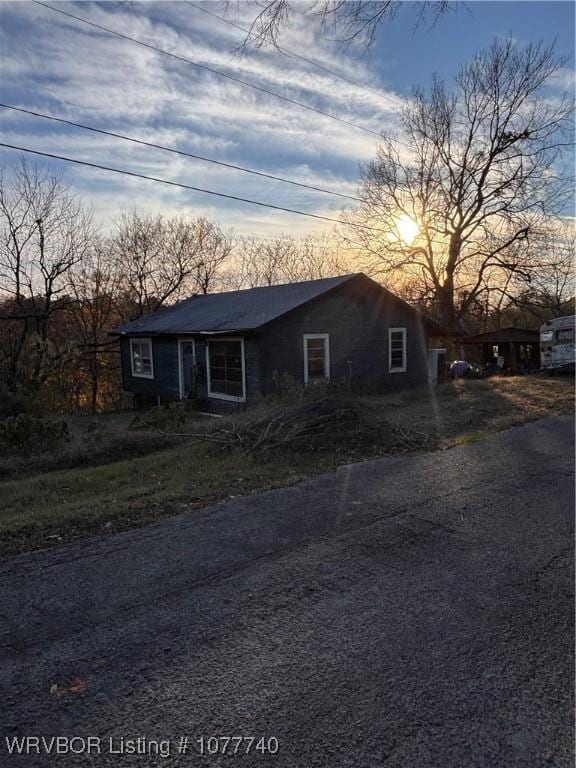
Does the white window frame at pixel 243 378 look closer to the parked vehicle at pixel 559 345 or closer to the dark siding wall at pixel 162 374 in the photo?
the dark siding wall at pixel 162 374

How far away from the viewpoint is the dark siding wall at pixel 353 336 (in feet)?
50.9

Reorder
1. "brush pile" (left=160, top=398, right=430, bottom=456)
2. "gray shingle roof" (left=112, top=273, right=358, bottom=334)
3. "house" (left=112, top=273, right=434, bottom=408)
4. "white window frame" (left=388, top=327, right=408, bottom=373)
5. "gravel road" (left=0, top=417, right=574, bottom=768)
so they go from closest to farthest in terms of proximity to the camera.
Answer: "gravel road" (left=0, top=417, right=574, bottom=768)
"brush pile" (left=160, top=398, right=430, bottom=456)
"house" (left=112, top=273, right=434, bottom=408)
"gray shingle roof" (left=112, top=273, right=358, bottom=334)
"white window frame" (left=388, top=327, right=408, bottom=373)

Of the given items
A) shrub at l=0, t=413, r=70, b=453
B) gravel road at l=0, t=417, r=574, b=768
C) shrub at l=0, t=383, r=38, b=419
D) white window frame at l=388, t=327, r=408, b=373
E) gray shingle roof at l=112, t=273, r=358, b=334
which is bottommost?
gravel road at l=0, t=417, r=574, b=768

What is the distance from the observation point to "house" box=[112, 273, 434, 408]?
50.7 ft

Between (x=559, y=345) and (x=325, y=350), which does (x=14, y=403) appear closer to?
(x=325, y=350)

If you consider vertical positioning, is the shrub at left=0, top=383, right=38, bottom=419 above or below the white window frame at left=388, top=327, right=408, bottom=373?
below

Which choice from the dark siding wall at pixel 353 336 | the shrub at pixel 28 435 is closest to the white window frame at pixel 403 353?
the dark siding wall at pixel 353 336

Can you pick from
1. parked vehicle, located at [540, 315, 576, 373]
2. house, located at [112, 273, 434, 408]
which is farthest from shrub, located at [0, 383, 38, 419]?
parked vehicle, located at [540, 315, 576, 373]

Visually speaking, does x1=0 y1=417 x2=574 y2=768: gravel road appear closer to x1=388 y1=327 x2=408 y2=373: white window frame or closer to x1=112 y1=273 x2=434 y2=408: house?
x1=112 y1=273 x2=434 y2=408: house

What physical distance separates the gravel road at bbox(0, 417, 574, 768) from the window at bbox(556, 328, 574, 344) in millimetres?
21000

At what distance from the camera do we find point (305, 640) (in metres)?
2.82

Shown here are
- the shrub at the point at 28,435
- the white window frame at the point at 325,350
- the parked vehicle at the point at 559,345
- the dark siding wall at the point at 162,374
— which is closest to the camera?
the shrub at the point at 28,435

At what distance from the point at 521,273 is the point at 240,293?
17159 mm

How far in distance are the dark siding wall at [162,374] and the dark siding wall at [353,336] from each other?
4965mm
